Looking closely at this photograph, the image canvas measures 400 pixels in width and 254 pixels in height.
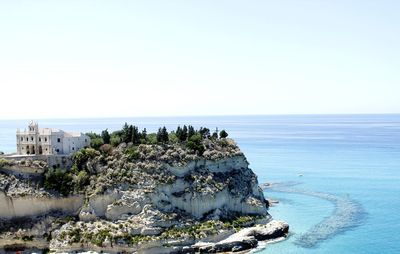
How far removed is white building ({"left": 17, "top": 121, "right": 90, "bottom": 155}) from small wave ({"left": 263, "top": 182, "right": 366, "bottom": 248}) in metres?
30.5

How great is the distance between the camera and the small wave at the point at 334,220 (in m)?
62.8

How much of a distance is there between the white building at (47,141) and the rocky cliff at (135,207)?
3169 mm

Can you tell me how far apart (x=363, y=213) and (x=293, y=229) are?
44.8 feet

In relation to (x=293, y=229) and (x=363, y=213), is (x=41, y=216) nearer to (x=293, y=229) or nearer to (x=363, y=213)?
(x=293, y=229)

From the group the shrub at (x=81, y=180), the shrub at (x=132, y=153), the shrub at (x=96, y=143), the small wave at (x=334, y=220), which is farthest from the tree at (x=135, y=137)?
the small wave at (x=334, y=220)

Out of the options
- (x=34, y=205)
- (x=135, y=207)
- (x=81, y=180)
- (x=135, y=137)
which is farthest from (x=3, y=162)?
(x=135, y=207)

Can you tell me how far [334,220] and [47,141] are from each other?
128 feet

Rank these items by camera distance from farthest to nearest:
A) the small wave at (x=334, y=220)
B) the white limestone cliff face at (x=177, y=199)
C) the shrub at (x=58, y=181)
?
the shrub at (x=58, y=181) < the small wave at (x=334, y=220) < the white limestone cliff face at (x=177, y=199)

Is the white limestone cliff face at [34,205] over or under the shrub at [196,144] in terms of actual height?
under

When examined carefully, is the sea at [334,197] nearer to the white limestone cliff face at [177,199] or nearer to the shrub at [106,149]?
the white limestone cliff face at [177,199]

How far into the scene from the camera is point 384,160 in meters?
132

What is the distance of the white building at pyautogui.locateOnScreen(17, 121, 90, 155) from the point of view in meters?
68.2

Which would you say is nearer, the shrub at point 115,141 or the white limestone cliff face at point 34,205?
the white limestone cliff face at point 34,205

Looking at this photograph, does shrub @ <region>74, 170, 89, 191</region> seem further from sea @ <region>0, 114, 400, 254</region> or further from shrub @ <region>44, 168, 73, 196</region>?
sea @ <region>0, 114, 400, 254</region>
